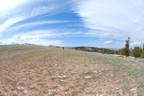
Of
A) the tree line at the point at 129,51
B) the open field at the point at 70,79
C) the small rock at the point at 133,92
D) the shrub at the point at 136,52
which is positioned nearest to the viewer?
the small rock at the point at 133,92

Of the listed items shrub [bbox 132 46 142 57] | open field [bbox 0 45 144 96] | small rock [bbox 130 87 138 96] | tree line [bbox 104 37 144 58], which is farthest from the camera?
shrub [bbox 132 46 142 57]

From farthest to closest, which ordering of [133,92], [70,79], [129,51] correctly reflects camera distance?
[129,51], [70,79], [133,92]

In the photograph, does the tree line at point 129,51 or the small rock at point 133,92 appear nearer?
the small rock at point 133,92

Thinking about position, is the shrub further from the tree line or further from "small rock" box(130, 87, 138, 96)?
"small rock" box(130, 87, 138, 96)

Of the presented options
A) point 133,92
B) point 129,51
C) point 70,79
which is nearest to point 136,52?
point 129,51

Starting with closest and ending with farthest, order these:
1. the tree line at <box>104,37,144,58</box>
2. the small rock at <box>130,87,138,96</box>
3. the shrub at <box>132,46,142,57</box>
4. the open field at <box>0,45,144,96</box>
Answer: the small rock at <box>130,87,138,96</box>, the open field at <box>0,45,144,96</box>, the tree line at <box>104,37,144,58</box>, the shrub at <box>132,46,142,57</box>

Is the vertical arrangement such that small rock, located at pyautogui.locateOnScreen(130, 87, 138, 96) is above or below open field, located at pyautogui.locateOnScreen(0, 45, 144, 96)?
below

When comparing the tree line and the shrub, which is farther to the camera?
the shrub

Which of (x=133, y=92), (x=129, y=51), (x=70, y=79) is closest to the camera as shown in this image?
(x=133, y=92)

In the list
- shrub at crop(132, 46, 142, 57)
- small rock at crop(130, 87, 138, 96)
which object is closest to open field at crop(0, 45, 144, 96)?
small rock at crop(130, 87, 138, 96)

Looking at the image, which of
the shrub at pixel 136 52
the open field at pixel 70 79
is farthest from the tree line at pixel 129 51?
the open field at pixel 70 79

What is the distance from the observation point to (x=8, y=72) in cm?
2097

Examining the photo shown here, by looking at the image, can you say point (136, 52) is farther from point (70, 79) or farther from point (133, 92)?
point (133, 92)

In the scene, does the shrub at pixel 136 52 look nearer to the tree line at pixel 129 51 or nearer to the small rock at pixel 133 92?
the tree line at pixel 129 51
